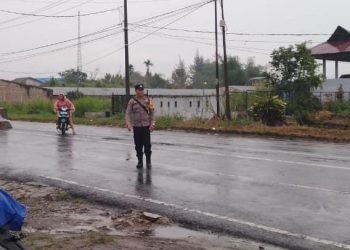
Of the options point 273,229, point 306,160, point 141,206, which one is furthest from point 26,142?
point 273,229

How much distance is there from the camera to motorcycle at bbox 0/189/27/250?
378cm

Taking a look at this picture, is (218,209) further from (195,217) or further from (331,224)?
(331,224)

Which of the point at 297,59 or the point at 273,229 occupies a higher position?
the point at 297,59

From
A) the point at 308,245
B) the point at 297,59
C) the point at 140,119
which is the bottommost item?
the point at 308,245

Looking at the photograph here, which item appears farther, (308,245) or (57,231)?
(57,231)

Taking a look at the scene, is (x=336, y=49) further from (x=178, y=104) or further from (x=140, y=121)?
(x=140, y=121)

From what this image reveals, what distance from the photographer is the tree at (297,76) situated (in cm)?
2697

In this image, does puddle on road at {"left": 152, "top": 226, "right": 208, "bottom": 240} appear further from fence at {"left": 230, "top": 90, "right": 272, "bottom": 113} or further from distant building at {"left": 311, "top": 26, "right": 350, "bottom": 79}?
distant building at {"left": 311, "top": 26, "right": 350, "bottom": 79}

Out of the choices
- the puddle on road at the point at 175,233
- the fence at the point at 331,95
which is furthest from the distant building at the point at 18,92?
the puddle on road at the point at 175,233

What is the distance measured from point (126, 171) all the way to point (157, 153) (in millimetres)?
3261

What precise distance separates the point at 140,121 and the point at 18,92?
58.6 m

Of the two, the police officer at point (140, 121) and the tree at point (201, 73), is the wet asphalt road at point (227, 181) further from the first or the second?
the tree at point (201, 73)

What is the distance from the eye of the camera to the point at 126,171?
1134 cm

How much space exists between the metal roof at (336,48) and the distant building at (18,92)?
39.1 m
